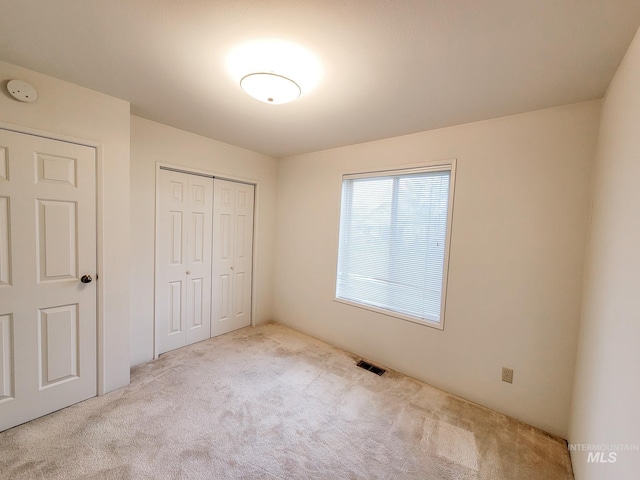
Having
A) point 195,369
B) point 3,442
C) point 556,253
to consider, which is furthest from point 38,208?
point 556,253

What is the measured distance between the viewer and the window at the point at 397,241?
2.49m

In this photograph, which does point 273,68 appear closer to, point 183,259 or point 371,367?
point 183,259

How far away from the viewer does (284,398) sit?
2227 mm

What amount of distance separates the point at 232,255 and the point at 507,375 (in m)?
3.12

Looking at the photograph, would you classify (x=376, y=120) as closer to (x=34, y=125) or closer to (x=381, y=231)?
(x=381, y=231)

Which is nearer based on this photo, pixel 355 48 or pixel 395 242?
pixel 355 48

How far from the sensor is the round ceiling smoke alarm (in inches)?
65.1

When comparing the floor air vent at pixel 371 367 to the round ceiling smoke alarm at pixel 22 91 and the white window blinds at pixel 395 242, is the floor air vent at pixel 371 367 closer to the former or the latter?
the white window blinds at pixel 395 242

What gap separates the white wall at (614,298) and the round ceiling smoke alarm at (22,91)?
334 cm

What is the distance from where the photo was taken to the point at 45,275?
6.13ft

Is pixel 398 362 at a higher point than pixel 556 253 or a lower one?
lower

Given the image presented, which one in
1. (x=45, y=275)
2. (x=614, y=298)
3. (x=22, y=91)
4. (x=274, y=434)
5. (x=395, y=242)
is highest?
(x=22, y=91)

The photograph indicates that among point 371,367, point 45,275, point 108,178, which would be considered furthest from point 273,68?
point 371,367

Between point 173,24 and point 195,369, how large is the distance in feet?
8.88
